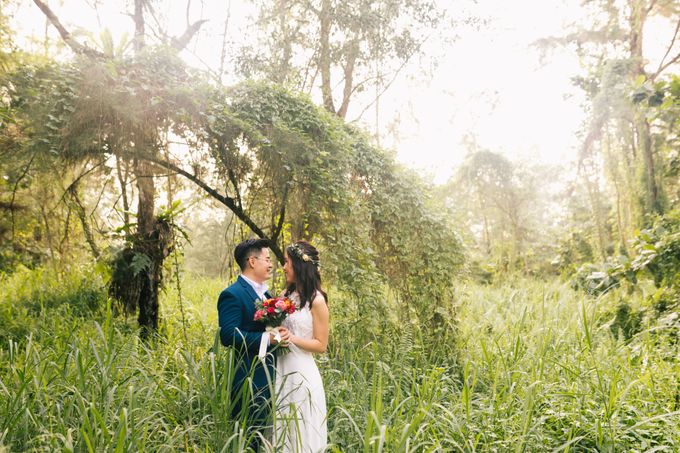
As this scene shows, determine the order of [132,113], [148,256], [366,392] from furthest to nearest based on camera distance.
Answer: [148,256] → [132,113] → [366,392]

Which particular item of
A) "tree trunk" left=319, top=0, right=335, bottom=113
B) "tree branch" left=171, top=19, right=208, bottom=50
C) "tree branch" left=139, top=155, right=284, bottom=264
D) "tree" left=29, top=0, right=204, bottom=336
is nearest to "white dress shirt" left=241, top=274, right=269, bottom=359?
"tree branch" left=139, top=155, right=284, bottom=264

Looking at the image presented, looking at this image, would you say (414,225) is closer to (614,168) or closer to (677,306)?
(677,306)

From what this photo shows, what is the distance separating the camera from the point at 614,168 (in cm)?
895

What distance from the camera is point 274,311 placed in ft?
8.47

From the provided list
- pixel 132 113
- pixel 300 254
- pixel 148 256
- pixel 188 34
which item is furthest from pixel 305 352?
pixel 188 34

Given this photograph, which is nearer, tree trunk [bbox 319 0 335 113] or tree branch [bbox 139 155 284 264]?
tree branch [bbox 139 155 284 264]

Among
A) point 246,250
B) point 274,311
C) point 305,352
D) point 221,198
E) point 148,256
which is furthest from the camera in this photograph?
point 148,256

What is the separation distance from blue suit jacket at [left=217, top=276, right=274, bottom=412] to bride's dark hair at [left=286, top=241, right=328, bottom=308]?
0.94ft

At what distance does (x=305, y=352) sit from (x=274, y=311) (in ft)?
1.41

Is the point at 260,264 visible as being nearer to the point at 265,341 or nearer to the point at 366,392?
the point at 265,341

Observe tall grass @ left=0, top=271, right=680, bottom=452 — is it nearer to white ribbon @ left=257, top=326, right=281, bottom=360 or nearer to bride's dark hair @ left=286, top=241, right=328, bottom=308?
white ribbon @ left=257, top=326, right=281, bottom=360

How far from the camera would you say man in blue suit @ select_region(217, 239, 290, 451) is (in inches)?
105

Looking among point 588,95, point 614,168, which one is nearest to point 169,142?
point 614,168

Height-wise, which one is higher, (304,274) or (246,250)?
(246,250)
